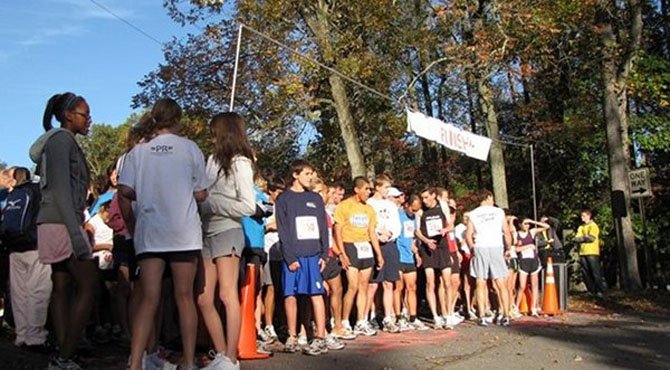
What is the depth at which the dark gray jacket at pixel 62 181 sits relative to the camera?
215 inches

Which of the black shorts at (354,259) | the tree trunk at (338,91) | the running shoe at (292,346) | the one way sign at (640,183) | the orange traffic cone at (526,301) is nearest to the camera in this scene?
the running shoe at (292,346)

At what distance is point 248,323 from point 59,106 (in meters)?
2.56

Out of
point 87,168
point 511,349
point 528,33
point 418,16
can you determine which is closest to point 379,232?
point 511,349

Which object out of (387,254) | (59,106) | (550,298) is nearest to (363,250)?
(387,254)

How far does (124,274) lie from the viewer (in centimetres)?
704

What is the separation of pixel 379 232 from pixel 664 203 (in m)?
21.6

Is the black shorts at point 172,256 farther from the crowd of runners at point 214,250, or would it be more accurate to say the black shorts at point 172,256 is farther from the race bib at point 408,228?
the race bib at point 408,228

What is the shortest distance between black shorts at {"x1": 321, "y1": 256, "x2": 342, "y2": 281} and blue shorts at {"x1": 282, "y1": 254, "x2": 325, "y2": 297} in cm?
108

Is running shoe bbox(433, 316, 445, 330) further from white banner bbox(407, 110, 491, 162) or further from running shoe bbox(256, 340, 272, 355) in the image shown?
white banner bbox(407, 110, 491, 162)

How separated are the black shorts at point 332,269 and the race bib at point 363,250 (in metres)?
0.36

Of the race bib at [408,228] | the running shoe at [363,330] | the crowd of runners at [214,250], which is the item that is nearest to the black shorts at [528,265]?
the crowd of runners at [214,250]

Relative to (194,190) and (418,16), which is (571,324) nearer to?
(194,190)

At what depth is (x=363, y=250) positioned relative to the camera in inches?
374

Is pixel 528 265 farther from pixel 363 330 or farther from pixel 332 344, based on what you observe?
pixel 332 344
